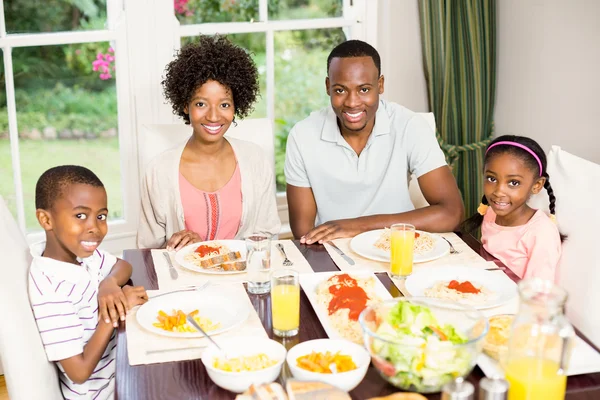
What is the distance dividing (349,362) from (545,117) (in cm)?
223

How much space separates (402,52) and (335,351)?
2414 mm

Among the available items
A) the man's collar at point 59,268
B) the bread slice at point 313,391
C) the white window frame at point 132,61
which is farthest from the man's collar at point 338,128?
the bread slice at point 313,391

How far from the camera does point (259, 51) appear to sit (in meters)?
3.42

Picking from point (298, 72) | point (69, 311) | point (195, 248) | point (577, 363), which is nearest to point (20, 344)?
point (69, 311)

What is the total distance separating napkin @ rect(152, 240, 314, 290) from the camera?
1.82 m

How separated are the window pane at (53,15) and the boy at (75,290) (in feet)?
4.83

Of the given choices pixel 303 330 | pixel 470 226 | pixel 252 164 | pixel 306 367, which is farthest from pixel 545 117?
pixel 306 367

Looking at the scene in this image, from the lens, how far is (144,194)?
238 cm

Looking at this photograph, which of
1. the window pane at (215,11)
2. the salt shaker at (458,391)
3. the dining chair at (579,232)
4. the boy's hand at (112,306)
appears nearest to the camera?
the salt shaker at (458,391)

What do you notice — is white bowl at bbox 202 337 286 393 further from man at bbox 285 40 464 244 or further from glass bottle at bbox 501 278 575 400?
man at bbox 285 40 464 244

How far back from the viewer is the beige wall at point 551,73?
300 centimetres

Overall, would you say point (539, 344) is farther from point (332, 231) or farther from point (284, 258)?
point (332, 231)

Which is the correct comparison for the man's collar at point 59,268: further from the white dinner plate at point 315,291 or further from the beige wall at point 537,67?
the beige wall at point 537,67

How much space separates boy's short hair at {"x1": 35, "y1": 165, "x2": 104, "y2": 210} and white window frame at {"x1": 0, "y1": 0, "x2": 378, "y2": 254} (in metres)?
1.29
